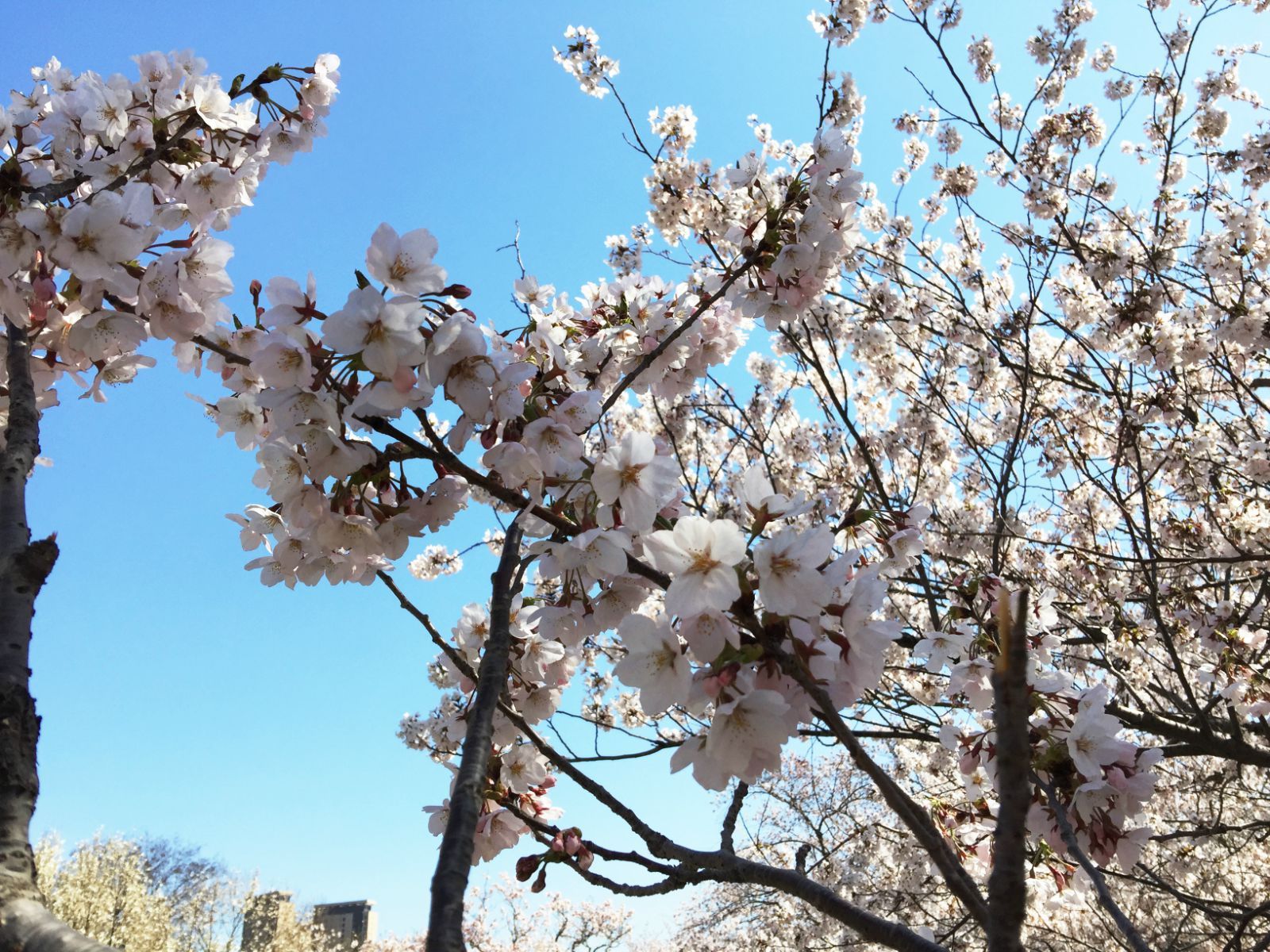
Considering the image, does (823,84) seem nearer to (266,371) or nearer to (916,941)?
(266,371)

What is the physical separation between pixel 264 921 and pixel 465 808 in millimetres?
24992

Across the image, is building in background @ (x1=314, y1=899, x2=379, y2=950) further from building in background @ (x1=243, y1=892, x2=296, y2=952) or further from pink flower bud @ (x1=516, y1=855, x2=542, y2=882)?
pink flower bud @ (x1=516, y1=855, x2=542, y2=882)

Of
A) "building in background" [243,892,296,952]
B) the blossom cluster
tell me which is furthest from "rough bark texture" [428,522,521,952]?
"building in background" [243,892,296,952]

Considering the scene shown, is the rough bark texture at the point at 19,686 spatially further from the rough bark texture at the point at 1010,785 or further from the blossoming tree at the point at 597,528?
the rough bark texture at the point at 1010,785

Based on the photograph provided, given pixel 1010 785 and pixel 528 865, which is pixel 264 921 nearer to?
pixel 528 865

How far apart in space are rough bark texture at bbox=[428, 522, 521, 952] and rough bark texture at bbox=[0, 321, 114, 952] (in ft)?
1.37

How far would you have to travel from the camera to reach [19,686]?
4.50ft

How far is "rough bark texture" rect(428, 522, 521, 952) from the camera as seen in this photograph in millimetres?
796

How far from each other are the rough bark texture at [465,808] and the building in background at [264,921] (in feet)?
75.7

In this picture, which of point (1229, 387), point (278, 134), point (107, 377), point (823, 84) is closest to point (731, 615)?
point (107, 377)

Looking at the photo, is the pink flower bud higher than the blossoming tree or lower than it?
lower

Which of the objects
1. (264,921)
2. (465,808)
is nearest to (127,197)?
(465,808)

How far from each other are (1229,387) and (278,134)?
7167 millimetres

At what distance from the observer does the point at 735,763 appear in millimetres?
1083
